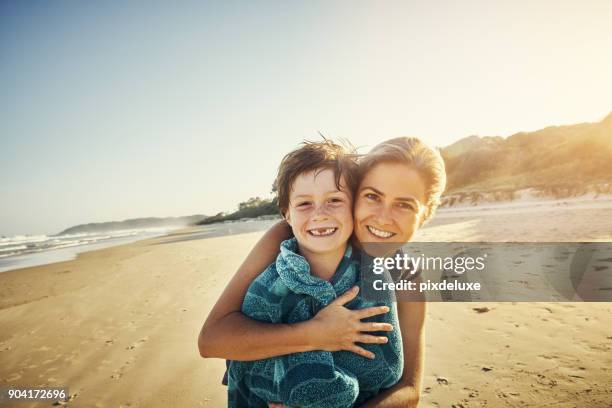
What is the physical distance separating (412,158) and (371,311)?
98 cm

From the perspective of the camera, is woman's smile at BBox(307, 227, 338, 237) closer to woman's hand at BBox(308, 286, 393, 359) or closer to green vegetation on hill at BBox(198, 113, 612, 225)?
woman's hand at BBox(308, 286, 393, 359)

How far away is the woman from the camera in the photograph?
4.45 feet

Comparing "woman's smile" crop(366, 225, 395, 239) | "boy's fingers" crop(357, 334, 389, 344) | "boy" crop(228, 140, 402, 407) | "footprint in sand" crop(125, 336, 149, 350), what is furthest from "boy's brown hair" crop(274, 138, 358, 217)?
"footprint in sand" crop(125, 336, 149, 350)

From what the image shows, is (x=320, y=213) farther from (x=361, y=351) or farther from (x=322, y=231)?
(x=361, y=351)

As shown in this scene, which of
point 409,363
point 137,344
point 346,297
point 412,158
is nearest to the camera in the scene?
point 346,297

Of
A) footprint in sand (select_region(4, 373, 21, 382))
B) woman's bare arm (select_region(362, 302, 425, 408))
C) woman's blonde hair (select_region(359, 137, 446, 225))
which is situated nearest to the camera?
woman's bare arm (select_region(362, 302, 425, 408))

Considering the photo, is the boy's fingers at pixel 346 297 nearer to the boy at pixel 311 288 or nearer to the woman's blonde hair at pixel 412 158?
the boy at pixel 311 288

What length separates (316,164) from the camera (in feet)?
5.80

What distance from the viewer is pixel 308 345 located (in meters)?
1.35

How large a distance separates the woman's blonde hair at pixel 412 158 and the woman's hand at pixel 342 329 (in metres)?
0.85

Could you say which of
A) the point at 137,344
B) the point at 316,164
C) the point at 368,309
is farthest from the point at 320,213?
the point at 137,344

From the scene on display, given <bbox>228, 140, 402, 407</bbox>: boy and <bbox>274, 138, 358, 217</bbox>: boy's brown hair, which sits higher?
<bbox>274, 138, 358, 217</bbox>: boy's brown hair

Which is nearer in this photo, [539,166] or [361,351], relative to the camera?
[361,351]

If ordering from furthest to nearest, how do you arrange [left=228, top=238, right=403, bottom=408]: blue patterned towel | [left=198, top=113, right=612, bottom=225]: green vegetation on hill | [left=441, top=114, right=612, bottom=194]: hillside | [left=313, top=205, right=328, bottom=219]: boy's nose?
[left=441, top=114, right=612, bottom=194]: hillside → [left=198, top=113, right=612, bottom=225]: green vegetation on hill → [left=313, top=205, right=328, bottom=219]: boy's nose → [left=228, top=238, right=403, bottom=408]: blue patterned towel
